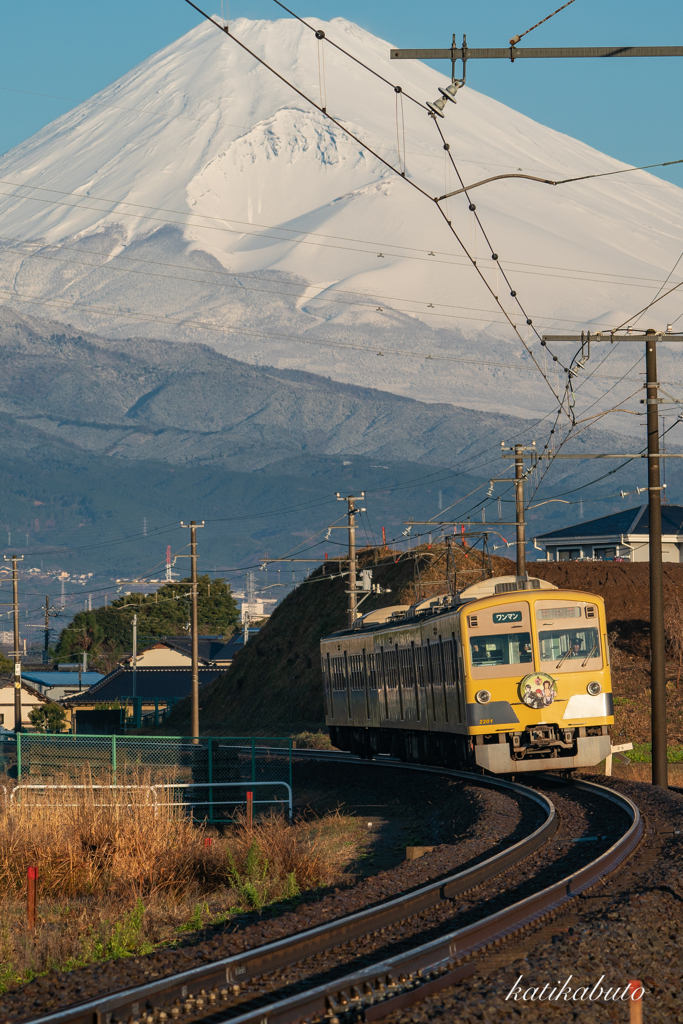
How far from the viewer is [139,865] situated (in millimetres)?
15930

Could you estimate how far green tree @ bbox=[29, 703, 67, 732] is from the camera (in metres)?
84.2

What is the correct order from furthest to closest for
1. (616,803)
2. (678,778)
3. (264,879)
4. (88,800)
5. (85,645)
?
(85,645)
(678,778)
(616,803)
(88,800)
(264,879)

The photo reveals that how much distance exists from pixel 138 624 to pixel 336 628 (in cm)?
8154

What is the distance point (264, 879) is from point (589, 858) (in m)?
4.16

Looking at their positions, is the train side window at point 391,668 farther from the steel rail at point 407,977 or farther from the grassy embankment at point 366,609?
the steel rail at point 407,977

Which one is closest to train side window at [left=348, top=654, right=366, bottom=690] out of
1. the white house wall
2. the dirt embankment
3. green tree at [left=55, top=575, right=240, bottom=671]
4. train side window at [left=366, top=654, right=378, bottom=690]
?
train side window at [left=366, top=654, right=378, bottom=690]

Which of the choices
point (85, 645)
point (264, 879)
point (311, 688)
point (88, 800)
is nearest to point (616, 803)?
point (264, 879)

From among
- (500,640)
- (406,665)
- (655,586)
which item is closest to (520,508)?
(406,665)

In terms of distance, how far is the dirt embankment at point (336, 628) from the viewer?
47750 mm

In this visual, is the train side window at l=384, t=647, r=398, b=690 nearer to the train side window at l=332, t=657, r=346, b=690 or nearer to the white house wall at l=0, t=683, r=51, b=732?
the train side window at l=332, t=657, r=346, b=690

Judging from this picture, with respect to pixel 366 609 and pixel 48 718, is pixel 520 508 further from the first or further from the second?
pixel 48 718

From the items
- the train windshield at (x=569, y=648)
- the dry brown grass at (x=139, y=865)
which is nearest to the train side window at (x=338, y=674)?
the train windshield at (x=569, y=648)

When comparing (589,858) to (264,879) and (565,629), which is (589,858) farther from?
(565,629)

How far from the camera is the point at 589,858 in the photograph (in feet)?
48.2
